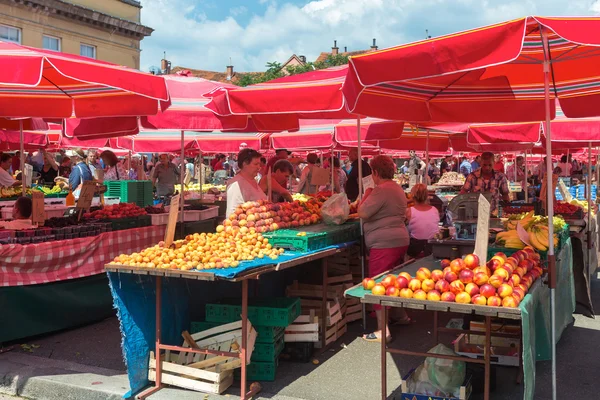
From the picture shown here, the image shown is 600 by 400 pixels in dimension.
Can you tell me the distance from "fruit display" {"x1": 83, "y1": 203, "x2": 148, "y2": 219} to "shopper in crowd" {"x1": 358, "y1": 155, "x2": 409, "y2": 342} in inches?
148

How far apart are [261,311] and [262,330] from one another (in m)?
0.18

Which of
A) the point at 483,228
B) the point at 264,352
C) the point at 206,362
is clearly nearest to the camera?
the point at 483,228

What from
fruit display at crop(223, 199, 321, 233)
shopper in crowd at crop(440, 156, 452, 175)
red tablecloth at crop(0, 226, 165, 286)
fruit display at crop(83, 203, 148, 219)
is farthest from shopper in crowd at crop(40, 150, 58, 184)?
shopper in crowd at crop(440, 156, 452, 175)

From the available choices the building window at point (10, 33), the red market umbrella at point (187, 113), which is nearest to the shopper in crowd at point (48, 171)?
the red market umbrella at point (187, 113)

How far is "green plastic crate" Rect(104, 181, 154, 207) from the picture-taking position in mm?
13492

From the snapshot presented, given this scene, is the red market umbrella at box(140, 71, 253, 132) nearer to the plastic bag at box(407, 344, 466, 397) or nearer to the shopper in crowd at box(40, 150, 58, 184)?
the plastic bag at box(407, 344, 466, 397)

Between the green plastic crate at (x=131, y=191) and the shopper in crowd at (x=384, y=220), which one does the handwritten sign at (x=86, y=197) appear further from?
the green plastic crate at (x=131, y=191)

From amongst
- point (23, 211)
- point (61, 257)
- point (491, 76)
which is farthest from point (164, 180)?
point (491, 76)

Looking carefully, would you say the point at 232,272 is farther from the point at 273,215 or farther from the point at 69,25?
the point at 69,25

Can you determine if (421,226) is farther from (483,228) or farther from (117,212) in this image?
(117,212)

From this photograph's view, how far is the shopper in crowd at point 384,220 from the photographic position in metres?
6.79

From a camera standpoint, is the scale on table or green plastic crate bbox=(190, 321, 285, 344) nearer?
green plastic crate bbox=(190, 321, 285, 344)

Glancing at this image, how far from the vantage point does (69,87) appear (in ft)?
25.2

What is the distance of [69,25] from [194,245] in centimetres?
3411
